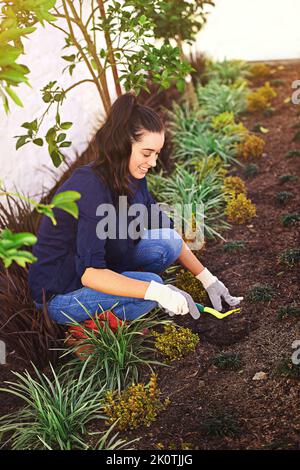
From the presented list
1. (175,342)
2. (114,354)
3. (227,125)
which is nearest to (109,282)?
(114,354)

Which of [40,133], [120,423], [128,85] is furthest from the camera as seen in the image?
[40,133]

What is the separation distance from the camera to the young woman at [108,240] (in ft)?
8.76

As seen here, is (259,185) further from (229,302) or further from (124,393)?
(124,393)

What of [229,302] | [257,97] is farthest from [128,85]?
[257,97]

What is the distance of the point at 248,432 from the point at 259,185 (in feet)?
7.75

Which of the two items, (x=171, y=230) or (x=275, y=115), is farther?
(x=275, y=115)

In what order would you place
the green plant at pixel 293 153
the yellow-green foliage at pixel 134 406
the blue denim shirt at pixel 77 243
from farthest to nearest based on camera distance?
the green plant at pixel 293 153
the blue denim shirt at pixel 77 243
the yellow-green foliage at pixel 134 406

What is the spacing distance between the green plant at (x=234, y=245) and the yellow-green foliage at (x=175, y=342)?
92cm

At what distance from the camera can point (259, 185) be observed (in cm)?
444

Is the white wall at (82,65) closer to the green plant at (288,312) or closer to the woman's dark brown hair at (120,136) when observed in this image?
the woman's dark brown hair at (120,136)

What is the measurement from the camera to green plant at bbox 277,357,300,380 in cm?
261

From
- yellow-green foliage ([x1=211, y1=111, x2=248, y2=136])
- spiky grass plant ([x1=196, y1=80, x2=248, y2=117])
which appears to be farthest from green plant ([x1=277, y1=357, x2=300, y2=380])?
spiky grass plant ([x1=196, y1=80, x2=248, y2=117])

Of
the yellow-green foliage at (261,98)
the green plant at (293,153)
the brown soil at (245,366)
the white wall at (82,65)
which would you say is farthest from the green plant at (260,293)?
the yellow-green foliage at (261,98)
